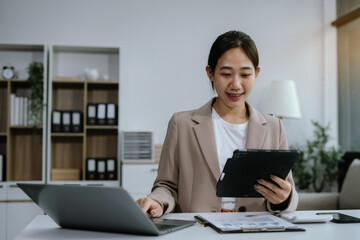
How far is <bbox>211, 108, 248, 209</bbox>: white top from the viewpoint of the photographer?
1.73m

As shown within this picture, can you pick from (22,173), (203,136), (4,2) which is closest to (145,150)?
(22,173)

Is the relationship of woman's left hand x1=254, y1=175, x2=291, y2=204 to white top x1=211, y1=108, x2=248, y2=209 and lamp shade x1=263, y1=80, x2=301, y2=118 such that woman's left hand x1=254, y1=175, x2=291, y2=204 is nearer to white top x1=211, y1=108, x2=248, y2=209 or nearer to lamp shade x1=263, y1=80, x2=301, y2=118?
white top x1=211, y1=108, x2=248, y2=209

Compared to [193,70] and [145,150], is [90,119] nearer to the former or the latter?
[145,150]

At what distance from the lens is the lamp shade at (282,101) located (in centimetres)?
439

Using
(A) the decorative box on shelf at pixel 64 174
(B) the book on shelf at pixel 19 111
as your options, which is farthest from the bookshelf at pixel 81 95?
(B) the book on shelf at pixel 19 111

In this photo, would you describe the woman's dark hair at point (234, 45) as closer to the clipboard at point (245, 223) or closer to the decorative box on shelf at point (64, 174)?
the clipboard at point (245, 223)

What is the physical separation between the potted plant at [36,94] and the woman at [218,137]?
2.68 metres

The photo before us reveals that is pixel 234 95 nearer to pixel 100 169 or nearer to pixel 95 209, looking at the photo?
pixel 95 209

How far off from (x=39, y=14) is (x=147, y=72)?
1322 mm

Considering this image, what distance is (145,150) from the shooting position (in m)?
4.21

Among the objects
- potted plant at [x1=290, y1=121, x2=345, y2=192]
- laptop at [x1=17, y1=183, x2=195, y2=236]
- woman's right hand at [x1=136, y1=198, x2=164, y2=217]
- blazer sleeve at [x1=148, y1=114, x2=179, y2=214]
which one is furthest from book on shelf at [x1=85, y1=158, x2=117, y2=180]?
laptop at [x1=17, y1=183, x2=195, y2=236]

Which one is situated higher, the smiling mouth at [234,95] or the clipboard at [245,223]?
the smiling mouth at [234,95]

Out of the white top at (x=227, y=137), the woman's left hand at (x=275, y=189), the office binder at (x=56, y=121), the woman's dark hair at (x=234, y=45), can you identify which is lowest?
the woman's left hand at (x=275, y=189)

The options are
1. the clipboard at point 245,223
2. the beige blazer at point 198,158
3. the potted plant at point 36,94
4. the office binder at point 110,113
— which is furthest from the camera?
the office binder at point 110,113
